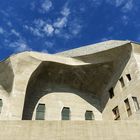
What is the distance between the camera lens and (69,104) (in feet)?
61.7

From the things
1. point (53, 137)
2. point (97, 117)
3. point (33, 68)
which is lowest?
point (53, 137)

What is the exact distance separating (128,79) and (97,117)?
14.3ft

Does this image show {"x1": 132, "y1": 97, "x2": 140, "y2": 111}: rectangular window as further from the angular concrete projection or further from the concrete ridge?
the concrete ridge

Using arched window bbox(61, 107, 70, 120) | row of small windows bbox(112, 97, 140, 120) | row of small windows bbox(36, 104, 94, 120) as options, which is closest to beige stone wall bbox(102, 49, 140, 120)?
row of small windows bbox(112, 97, 140, 120)

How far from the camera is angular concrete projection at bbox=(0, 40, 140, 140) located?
16.3m

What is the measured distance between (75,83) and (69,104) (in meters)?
1.98

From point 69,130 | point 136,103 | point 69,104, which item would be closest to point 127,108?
point 136,103

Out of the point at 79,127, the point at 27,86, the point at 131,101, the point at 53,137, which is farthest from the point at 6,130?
the point at 131,101

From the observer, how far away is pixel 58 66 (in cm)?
1827

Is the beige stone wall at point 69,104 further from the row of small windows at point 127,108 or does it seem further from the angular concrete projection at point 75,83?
the row of small windows at point 127,108

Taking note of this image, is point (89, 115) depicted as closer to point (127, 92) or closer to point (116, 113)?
point (116, 113)

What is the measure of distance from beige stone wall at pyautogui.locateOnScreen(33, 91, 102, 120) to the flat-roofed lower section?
809cm

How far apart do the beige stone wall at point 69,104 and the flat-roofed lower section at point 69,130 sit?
8094 mm

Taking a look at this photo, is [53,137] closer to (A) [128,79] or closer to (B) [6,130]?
(B) [6,130]
